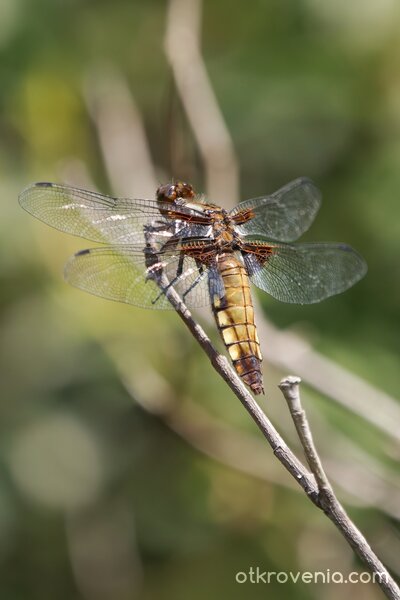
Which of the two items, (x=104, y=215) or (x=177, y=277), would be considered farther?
(x=104, y=215)

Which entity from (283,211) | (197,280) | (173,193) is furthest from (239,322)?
(283,211)

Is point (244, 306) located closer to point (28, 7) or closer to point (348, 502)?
point (348, 502)

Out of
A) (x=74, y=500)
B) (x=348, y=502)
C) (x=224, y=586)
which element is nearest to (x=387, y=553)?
(x=348, y=502)

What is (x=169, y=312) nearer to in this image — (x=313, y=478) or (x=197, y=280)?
(x=197, y=280)


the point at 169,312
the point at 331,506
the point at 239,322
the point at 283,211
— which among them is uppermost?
the point at 283,211

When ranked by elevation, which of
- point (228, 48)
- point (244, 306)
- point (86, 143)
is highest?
point (228, 48)

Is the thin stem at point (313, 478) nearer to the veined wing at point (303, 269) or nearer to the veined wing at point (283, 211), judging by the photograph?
the veined wing at point (303, 269)

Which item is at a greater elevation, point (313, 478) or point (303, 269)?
point (303, 269)
